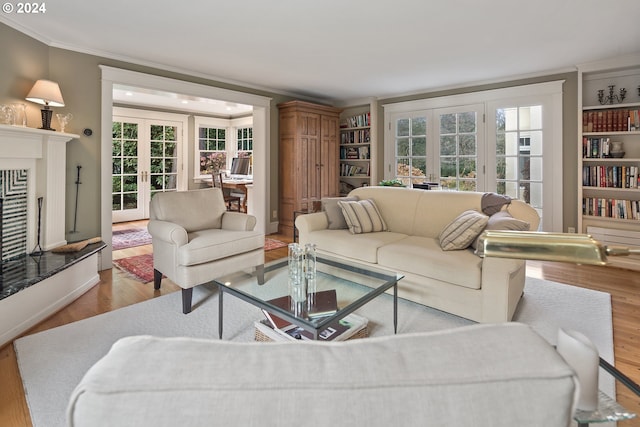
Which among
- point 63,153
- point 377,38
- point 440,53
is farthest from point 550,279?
point 63,153

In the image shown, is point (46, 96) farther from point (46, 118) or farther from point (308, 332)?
point (308, 332)

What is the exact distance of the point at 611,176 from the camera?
409 cm

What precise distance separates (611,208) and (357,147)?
373 centimetres

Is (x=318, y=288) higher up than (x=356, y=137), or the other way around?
(x=356, y=137)

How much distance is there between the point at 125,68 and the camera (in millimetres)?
4027

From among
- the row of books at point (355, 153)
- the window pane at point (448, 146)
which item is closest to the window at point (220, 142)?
the row of books at point (355, 153)

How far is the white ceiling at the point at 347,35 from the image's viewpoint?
2.81 metres

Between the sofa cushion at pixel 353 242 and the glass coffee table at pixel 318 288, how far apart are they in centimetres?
48

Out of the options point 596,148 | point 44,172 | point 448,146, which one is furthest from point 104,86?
point 596,148

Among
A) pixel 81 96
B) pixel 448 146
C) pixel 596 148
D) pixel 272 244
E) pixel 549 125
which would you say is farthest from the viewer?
pixel 448 146

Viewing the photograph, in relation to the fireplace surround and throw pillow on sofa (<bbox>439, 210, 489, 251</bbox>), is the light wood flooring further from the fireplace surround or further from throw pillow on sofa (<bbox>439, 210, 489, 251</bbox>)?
throw pillow on sofa (<bbox>439, 210, 489, 251</bbox>)

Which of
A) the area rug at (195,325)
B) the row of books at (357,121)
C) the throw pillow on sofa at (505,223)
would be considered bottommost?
the area rug at (195,325)

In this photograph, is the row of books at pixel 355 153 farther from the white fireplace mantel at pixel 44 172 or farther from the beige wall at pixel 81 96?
the white fireplace mantel at pixel 44 172

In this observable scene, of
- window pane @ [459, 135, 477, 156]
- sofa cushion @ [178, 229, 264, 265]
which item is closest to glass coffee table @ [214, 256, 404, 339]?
sofa cushion @ [178, 229, 264, 265]
